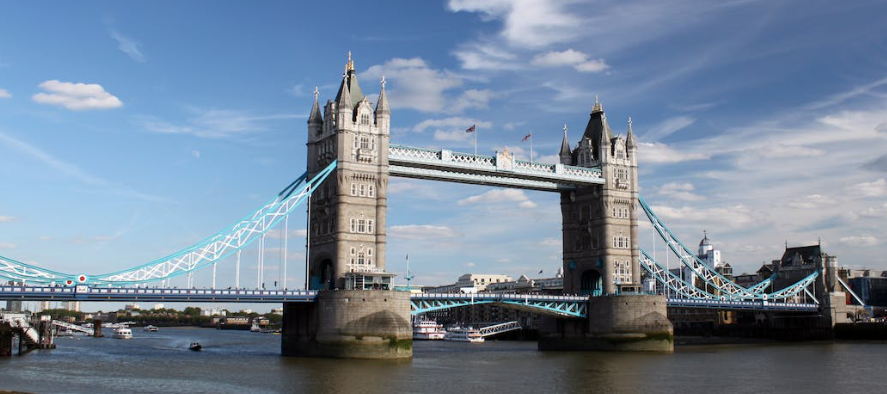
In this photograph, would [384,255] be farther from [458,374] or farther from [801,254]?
[801,254]

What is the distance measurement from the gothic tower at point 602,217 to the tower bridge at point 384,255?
134 millimetres

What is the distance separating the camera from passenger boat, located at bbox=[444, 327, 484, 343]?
124125 mm

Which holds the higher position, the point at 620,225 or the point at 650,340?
the point at 620,225

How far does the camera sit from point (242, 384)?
4912 cm

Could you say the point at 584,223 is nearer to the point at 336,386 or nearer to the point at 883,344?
the point at 883,344

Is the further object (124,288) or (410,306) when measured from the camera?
(410,306)

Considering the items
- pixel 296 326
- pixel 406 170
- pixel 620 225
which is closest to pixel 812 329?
pixel 620 225

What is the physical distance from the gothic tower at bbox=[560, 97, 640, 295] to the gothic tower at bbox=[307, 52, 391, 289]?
26.6 m

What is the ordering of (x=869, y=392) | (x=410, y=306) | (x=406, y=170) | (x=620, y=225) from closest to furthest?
(x=869, y=392)
(x=410, y=306)
(x=406, y=170)
(x=620, y=225)

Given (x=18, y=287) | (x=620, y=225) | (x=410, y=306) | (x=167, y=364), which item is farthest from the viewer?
(x=620, y=225)

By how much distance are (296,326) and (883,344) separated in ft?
215

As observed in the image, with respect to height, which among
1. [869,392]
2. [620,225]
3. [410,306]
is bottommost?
[869,392]

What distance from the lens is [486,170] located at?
8319 centimetres

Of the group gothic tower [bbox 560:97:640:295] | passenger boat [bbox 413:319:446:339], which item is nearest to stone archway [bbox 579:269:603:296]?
gothic tower [bbox 560:97:640:295]
